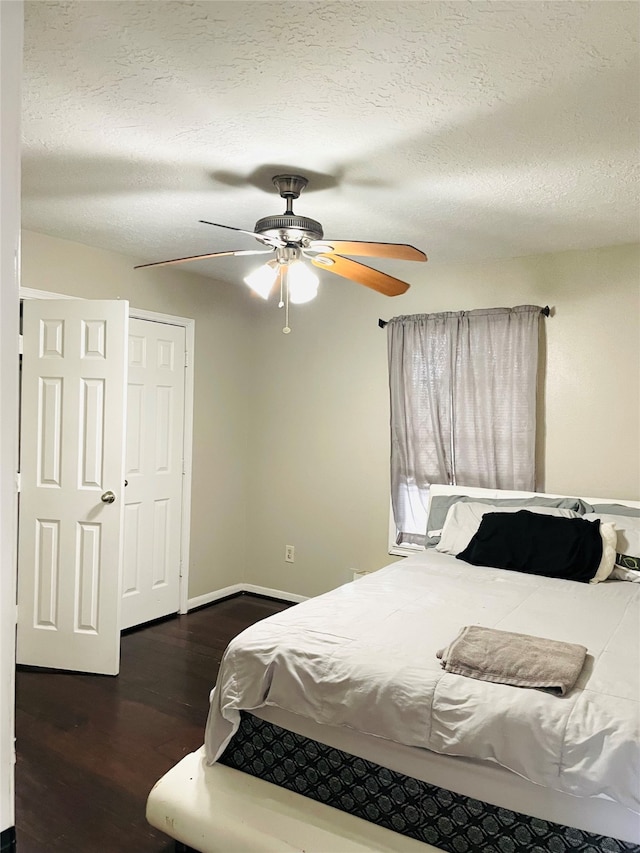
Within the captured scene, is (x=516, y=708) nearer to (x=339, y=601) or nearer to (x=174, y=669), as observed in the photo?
(x=339, y=601)

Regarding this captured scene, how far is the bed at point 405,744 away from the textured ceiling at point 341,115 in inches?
70.6

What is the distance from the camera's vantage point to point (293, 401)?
4.89m

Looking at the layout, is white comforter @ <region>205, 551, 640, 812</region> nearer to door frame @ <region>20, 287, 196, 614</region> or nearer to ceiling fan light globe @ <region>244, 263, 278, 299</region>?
ceiling fan light globe @ <region>244, 263, 278, 299</region>

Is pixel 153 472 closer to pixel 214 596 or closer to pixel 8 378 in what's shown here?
pixel 214 596

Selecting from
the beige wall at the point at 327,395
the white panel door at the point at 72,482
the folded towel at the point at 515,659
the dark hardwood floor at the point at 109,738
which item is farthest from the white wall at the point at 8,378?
the beige wall at the point at 327,395

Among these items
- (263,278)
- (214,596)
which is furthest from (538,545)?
(214,596)

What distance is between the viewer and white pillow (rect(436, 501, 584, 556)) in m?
3.51

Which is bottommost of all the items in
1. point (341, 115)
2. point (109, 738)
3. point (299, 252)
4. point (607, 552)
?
point (109, 738)

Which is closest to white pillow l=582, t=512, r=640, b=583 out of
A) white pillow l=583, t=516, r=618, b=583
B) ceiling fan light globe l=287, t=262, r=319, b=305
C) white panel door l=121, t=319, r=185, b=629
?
white pillow l=583, t=516, r=618, b=583

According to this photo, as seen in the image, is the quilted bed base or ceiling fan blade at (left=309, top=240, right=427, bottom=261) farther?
ceiling fan blade at (left=309, top=240, right=427, bottom=261)

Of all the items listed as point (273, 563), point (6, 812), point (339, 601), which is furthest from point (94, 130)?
point (273, 563)

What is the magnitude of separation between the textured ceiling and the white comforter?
5.86 ft

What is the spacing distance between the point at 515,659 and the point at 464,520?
170cm

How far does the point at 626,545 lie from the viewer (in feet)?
10.4
